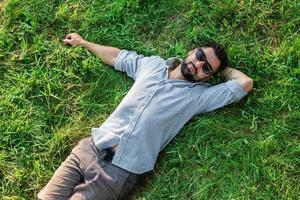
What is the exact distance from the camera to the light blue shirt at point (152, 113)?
5.19 metres

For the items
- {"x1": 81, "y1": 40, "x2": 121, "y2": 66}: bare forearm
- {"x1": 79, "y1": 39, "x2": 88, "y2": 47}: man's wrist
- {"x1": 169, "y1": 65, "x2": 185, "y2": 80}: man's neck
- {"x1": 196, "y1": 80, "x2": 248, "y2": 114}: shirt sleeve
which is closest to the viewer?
{"x1": 196, "y1": 80, "x2": 248, "y2": 114}: shirt sleeve

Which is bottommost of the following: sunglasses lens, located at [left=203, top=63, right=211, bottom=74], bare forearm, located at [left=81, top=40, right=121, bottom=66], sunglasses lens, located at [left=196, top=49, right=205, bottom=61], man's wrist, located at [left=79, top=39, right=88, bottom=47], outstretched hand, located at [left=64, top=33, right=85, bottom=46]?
sunglasses lens, located at [left=203, top=63, right=211, bottom=74]

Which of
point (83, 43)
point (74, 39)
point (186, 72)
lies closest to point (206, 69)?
point (186, 72)

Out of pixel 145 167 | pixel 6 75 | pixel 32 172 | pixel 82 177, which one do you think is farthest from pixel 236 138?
pixel 6 75

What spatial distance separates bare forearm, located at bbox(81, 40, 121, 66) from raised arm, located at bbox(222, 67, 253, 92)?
110 centimetres

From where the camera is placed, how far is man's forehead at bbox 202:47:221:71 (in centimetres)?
536

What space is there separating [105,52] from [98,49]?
0.08 meters

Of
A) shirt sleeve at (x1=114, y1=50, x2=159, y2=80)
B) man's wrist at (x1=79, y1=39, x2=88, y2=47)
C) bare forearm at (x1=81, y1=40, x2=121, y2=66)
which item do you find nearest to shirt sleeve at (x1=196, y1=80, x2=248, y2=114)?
shirt sleeve at (x1=114, y1=50, x2=159, y2=80)

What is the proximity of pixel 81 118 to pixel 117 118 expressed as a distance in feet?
1.65

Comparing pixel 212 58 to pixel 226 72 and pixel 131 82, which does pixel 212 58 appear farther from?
pixel 131 82

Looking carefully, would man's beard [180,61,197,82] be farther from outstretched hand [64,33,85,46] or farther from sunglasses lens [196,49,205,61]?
outstretched hand [64,33,85,46]

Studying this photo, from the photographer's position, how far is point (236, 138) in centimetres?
529

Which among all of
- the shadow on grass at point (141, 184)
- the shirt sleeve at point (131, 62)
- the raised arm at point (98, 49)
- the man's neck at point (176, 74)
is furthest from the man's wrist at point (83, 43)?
the shadow on grass at point (141, 184)

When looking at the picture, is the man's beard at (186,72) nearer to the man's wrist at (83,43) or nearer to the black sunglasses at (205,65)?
the black sunglasses at (205,65)
